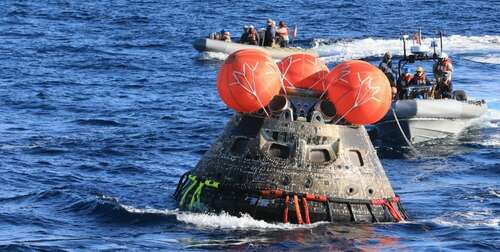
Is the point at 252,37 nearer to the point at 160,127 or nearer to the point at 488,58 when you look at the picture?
the point at 488,58

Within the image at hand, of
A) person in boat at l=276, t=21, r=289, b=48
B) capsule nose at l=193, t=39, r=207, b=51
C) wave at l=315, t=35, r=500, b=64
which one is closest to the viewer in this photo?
capsule nose at l=193, t=39, r=207, b=51

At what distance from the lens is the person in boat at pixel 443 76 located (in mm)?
34438

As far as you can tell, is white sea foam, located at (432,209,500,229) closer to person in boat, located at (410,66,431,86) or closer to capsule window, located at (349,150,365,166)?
capsule window, located at (349,150,365,166)

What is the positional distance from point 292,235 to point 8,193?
6.97m

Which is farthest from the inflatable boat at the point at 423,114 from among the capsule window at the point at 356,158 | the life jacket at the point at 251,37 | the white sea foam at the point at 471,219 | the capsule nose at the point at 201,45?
the capsule nose at the point at 201,45

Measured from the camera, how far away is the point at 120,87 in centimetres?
4347

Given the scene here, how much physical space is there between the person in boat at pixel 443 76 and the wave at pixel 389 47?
16.4 meters

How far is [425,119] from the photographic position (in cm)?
3384

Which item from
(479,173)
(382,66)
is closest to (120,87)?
(382,66)

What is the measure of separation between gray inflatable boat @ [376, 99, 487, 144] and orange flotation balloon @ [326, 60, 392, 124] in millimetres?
10826

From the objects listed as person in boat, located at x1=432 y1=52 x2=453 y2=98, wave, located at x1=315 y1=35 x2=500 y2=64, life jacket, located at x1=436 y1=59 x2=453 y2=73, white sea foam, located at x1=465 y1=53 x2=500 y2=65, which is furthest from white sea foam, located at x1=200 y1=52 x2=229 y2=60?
life jacket, located at x1=436 y1=59 x2=453 y2=73

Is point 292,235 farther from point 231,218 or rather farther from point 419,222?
point 419,222

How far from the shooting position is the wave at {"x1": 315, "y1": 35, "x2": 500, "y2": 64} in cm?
5260

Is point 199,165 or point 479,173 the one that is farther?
point 479,173
